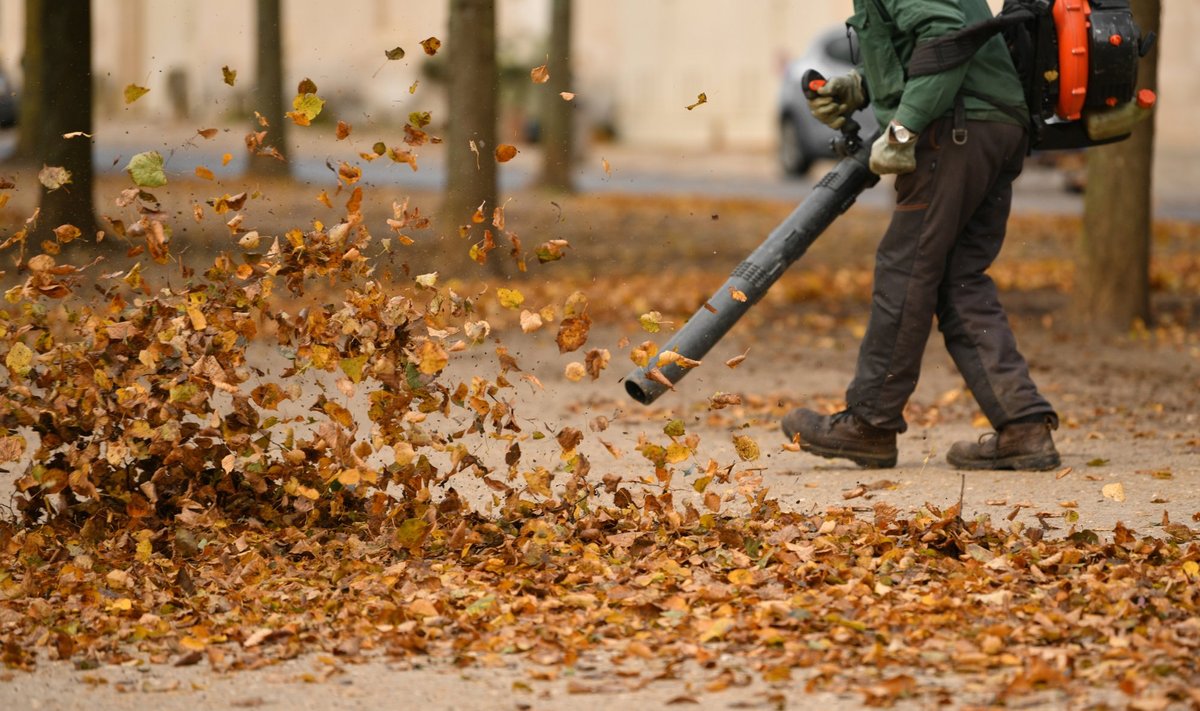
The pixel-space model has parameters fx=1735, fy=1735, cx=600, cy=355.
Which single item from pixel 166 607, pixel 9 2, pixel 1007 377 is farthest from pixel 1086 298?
pixel 9 2

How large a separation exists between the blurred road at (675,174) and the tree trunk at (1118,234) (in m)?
8.16

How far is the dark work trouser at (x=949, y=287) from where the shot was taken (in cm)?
584

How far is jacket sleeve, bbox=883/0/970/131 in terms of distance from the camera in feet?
18.5

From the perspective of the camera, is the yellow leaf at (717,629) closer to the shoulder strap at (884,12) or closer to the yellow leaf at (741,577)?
the yellow leaf at (741,577)

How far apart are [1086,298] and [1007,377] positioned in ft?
13.6

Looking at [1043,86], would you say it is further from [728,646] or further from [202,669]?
[202,669]

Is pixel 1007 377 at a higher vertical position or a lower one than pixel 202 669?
higher

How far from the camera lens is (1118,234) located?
9648 millimetres

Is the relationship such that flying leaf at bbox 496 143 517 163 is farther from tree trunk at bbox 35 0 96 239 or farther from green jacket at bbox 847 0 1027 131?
tree trunk at bbox 35 0 96 239

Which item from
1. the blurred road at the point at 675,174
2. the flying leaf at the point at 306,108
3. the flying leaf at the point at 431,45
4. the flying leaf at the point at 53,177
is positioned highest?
the flying leaf at the point at 431,45

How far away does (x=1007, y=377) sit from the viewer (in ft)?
19.8

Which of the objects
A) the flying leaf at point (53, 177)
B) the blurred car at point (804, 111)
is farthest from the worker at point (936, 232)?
the blurred car at point (804, 111)

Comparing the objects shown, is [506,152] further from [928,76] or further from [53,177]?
[928,76]

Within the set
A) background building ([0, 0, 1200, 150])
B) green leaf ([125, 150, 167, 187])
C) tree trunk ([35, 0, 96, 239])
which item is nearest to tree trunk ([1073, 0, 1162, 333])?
green leaf ([125, 150, 167, 187])
